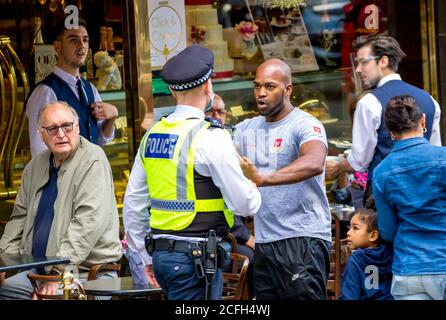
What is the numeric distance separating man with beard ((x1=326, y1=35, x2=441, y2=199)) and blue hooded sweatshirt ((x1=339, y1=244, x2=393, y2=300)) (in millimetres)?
860

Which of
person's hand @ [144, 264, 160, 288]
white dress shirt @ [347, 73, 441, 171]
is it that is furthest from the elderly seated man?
white dress shirt @ [347, 73, 441, 171]

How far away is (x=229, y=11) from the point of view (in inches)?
372

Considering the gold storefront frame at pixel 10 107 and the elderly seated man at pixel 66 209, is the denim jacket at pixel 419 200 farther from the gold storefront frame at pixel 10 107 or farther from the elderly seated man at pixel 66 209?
the gold storefront frame at pixel 10 107

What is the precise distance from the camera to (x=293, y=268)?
7.11m

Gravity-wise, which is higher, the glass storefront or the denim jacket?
the glass storefront

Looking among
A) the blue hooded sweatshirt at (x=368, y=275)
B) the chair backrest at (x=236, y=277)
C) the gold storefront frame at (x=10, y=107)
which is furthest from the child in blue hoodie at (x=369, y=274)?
the gold storefront frame at (x=10, y=107)

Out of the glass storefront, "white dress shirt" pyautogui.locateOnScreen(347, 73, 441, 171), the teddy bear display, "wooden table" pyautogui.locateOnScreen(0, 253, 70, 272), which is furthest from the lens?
the teddy bear display

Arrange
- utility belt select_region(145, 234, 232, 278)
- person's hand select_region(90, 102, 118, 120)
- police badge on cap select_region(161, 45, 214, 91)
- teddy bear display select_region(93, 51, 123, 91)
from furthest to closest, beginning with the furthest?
teddy bear display select_region(93, 51, 123, 91)
person's hand select_region(90, 102, 118, 120)
police badge on cap select_region(161, 45, 214, 91)
utility belt select_region(145, 234, 232, 278)

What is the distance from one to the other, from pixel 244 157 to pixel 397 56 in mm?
1525

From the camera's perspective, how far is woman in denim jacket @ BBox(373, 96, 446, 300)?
6.66 m

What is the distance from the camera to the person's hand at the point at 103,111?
8672mm

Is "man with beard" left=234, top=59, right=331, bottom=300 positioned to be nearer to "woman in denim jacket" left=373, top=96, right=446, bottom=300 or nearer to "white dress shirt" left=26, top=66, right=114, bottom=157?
"woman in denim jacket" left=373, top=96, right=446, bottom=300

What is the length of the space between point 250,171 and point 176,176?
60 centimetres
